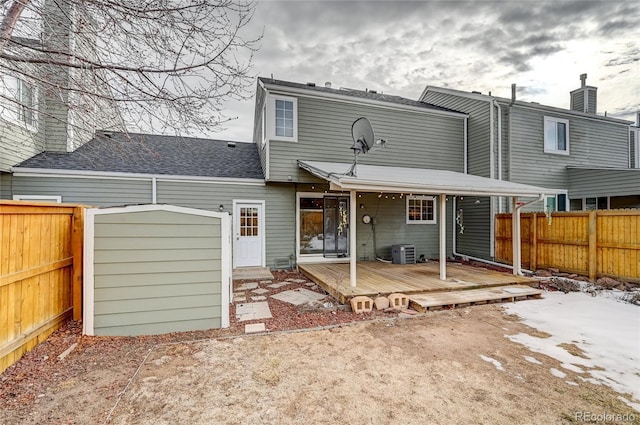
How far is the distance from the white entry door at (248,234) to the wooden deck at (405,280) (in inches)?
55.1

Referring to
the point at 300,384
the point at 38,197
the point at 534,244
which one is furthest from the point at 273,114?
the point at 534,244

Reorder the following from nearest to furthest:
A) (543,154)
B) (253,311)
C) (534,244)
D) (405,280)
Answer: (253,311) → (405,280) → (534,244) → (543,154)

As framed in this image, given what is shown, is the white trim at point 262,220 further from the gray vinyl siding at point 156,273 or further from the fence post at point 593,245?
the fence post at point 593,245

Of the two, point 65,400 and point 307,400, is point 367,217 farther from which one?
point 65,400

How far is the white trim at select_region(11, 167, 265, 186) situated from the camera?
6.86 metres

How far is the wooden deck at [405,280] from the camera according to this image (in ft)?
17.1

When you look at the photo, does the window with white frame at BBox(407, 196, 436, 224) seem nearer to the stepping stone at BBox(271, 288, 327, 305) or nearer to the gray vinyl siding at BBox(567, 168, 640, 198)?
the gray vinyl siding at BBox(567, 168, 640, 198)

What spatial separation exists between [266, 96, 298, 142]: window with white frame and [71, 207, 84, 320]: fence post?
4.78 metres

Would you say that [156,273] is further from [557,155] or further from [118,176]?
[557,155]

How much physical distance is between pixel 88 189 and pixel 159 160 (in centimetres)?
197

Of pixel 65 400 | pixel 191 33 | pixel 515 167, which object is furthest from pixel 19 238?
pixel 515 167

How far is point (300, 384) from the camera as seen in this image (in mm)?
2650

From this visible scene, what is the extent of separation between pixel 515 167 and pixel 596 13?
13.4 ft

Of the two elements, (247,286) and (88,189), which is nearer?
(247,286)
